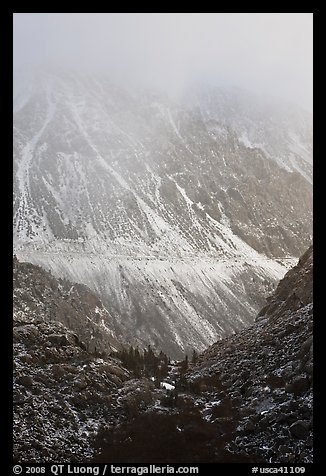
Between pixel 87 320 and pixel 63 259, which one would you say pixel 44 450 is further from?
pixel 63 259

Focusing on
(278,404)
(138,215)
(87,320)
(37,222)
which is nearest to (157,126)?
(138,215)

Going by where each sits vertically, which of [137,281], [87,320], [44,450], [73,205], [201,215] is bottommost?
[44,450]

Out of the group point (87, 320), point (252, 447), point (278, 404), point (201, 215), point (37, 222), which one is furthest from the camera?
point (201, 215)

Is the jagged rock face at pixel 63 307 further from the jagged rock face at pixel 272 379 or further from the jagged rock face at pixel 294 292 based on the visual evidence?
the jagged rock face at pixel 272 379

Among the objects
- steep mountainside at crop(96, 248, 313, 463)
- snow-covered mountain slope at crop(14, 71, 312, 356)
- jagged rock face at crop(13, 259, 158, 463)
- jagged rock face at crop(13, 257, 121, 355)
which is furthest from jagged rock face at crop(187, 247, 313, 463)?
snow-covered mountain slope at crop(14, 71, 312, 356)

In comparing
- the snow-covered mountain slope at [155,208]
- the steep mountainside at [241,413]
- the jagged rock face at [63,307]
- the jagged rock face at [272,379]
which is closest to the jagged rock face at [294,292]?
the jagged rock face at [272,379]
